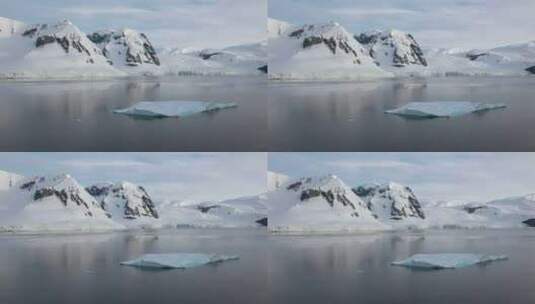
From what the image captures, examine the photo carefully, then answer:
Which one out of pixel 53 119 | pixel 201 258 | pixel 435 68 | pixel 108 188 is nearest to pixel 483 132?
pixel 435 68

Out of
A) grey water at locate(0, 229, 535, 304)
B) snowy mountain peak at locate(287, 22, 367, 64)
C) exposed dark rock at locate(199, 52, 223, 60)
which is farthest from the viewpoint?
exposed dark rock at locate(199, 52, 223, 60)

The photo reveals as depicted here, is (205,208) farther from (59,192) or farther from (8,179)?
(8,179)

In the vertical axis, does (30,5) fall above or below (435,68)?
above

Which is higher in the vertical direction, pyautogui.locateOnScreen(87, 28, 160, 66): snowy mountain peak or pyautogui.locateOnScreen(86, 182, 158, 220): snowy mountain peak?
pyautogui.locateOnScreen(87, 28, 160, 66): snowy mountain peak

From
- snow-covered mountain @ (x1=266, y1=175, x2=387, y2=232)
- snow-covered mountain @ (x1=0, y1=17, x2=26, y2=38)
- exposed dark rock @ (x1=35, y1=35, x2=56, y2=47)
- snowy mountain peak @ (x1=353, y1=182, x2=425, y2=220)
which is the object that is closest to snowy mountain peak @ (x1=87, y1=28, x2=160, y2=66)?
exposed dark rock @ (x1=35, y1=35, x2=56, y2=47)

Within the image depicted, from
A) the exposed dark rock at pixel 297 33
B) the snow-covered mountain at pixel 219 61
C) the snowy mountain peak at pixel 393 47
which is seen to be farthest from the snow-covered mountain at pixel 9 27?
the snowy mountain peak at pixel 393 47

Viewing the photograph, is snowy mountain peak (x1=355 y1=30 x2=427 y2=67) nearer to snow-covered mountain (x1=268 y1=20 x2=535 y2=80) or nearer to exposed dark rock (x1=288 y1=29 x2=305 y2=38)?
snow-covered mountain (x1=268 y1=20 x2=535 y2=80)

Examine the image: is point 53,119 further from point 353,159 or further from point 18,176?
point 353,159

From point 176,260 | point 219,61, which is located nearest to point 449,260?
point 176,260
